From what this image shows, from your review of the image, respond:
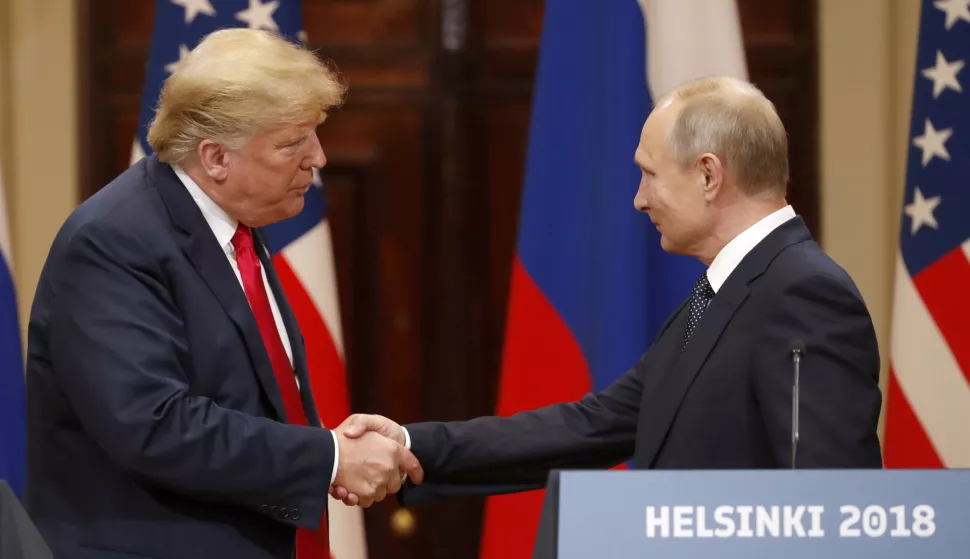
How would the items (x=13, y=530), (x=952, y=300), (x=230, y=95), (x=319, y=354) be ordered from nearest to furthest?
1. (x=13, y=530)
2. (x=230, y=95)
3. (x=952, y=300)
4. (x=319, y=354)

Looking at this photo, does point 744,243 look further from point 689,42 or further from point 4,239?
point 4,239

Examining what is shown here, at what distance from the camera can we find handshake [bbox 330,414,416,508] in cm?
231

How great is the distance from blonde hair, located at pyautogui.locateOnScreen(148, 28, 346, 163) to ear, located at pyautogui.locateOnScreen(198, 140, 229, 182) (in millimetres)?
14

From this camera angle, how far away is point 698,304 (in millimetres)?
2250

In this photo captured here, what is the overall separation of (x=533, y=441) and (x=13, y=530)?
121 cm

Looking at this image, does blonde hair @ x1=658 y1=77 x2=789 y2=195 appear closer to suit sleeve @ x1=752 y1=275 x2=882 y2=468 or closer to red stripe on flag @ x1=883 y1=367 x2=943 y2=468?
suit sleeve @ x1=752 y1=275 x2=882 y2=468

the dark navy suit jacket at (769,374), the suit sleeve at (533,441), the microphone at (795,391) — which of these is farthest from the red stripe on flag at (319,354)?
the microphone at (795,391)

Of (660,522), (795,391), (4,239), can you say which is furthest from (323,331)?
(660,522)

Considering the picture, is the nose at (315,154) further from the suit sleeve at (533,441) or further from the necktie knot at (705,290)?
the necktie knot at (705,290)

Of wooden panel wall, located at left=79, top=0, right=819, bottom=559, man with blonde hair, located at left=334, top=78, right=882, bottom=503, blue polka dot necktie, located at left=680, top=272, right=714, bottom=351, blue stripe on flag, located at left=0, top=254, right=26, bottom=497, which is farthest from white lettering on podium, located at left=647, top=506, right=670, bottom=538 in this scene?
wooden panel wall, located at left=79, top=0, right=819, bottom=559

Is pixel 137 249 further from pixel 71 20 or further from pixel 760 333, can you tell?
pixel 71 20

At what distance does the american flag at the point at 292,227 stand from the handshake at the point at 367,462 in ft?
3.20

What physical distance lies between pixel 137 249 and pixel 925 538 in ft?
4.31

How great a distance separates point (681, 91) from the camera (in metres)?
2.23
